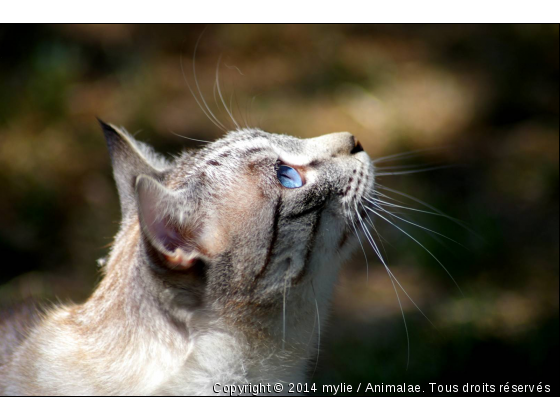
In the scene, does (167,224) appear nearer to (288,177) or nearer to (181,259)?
(181,259)

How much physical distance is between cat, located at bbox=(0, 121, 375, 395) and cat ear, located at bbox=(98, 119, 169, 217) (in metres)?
0.26

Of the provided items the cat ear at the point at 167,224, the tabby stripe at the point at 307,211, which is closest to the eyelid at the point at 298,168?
the tabby stripe at the point at 307,211

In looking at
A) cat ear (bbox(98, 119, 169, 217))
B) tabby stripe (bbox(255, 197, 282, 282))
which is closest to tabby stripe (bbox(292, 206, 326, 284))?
tabby stripe (bbox(255, 197, 282, 282))

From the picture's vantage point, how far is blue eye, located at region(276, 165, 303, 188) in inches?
104

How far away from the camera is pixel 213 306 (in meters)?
2.51

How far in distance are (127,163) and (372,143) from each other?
12.6 ft

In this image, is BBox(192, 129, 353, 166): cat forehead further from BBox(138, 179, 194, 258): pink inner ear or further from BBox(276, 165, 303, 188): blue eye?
BBox(138, 179, 194, 258): pink inner ear

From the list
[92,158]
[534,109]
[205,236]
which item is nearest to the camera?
[205,236]

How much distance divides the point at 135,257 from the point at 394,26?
237 inches

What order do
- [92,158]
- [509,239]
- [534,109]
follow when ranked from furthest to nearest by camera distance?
[534,109] → [92,158] → [509,239]

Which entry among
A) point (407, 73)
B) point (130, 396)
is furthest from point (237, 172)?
point (407, 73)

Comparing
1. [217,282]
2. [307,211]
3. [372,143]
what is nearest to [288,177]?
[307,211]

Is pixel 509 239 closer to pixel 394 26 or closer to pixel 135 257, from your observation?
pixel 394 26

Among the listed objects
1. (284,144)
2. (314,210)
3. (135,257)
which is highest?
(284,144)
